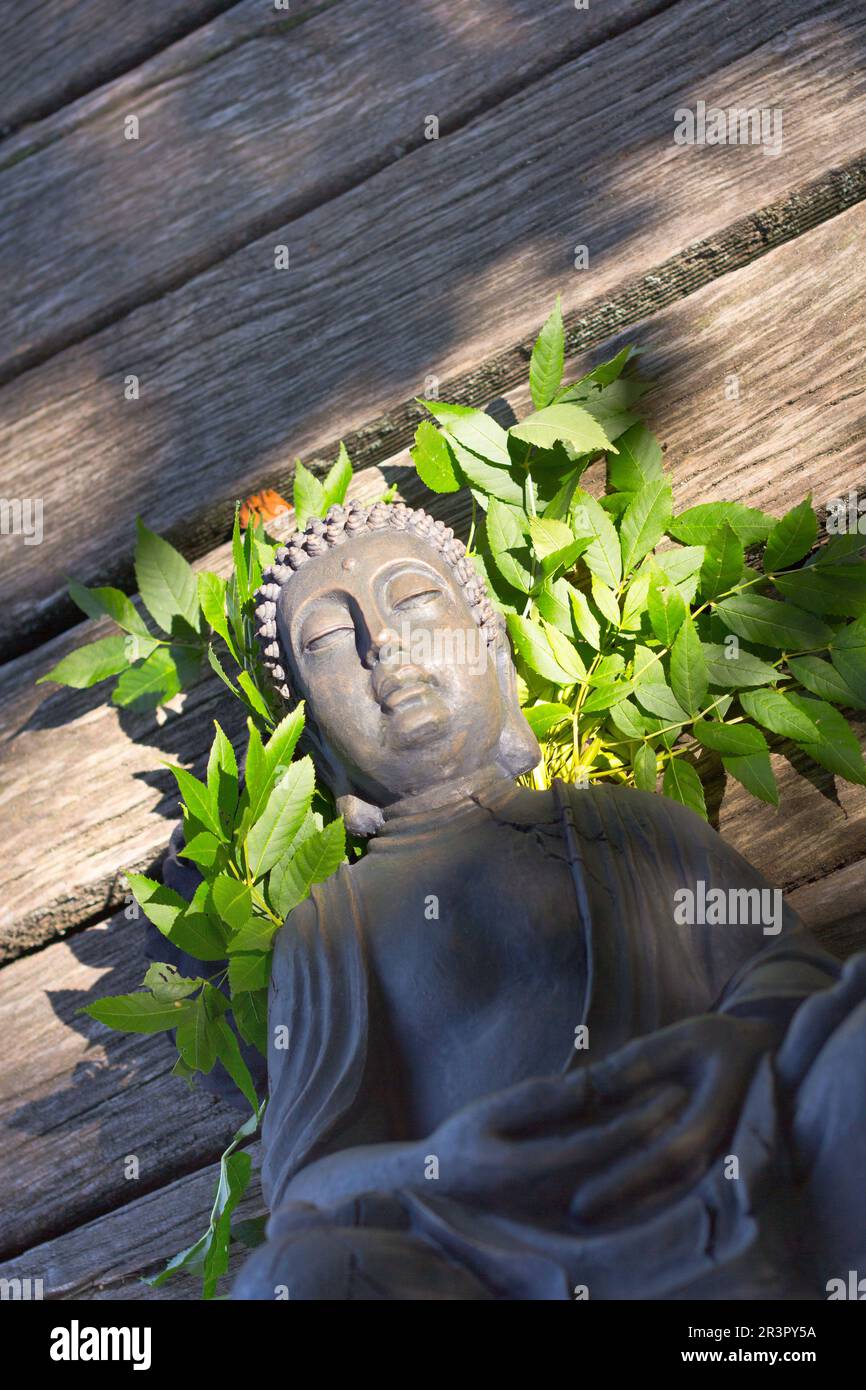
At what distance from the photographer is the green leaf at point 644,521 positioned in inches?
100

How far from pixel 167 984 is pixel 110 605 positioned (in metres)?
0.92

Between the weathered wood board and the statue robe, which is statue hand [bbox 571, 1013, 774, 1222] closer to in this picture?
the statue robe

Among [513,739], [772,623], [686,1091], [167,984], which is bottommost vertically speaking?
[686,1091]

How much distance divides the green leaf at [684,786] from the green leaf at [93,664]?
1.15m

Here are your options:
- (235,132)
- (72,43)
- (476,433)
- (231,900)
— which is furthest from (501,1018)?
(72,43)

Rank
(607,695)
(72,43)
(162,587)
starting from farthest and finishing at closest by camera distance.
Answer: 1. (72,43)
2. (162,587)
3. (607,695)

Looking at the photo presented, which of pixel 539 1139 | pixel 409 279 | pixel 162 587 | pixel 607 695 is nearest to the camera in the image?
pixel 539 1139

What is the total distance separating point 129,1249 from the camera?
9.49 ft

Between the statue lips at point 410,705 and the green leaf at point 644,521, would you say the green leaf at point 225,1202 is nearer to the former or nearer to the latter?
the statue lips at point 410,705

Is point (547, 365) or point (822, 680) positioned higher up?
point (547, 365)

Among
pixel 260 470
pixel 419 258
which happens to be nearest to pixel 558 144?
pixel 419 258

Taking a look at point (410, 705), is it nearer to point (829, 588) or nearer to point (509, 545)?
point (509, 545)

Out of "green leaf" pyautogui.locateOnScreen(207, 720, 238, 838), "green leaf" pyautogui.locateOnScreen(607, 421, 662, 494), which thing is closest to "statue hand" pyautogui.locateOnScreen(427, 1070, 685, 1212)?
"green leaf" pyautogui.locateOnScreen(207, 720, 238, 838)
